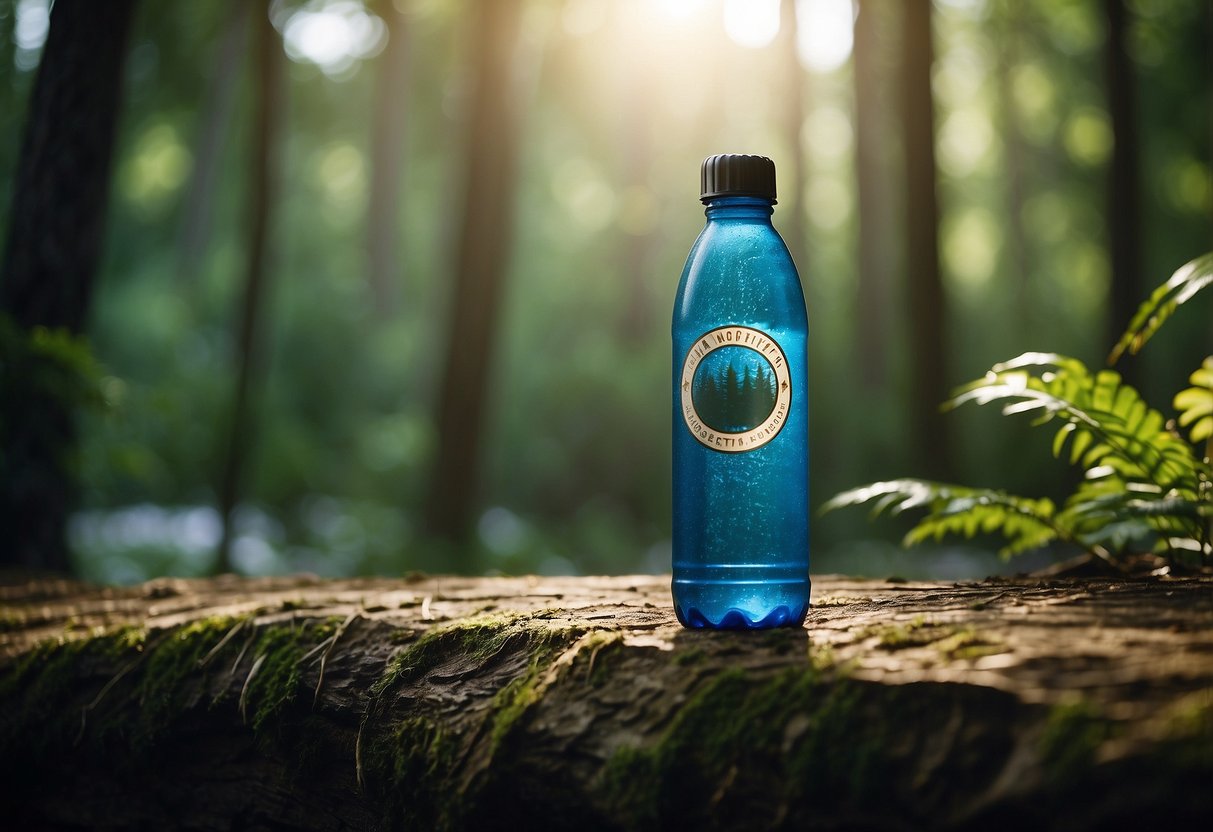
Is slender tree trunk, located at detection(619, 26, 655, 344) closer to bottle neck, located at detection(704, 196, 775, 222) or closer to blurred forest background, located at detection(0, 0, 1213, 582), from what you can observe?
blurred forest background, located at detection(0, 0, 1213, 582)

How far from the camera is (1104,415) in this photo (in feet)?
9.32

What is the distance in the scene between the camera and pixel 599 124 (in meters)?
25.8

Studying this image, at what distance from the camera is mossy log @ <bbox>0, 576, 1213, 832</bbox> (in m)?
1.45

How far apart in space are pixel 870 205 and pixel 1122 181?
7.18 metres

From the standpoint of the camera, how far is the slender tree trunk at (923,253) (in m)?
11.1

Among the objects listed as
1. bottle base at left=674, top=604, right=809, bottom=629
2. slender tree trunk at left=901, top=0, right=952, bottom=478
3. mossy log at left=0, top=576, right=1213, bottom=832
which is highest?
slender tree trunk at left=901, top=0, right=952, bottom=478

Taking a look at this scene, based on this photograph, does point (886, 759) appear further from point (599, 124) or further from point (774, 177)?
point (599, 124)

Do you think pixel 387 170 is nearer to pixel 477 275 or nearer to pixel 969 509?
pixel 477 275

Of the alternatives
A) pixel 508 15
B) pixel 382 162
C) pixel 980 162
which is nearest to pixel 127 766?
pixel 508 15

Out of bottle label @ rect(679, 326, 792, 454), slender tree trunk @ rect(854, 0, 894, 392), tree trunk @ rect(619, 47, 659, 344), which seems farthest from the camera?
tree trunk @ rect(619, 47, 659, 344)

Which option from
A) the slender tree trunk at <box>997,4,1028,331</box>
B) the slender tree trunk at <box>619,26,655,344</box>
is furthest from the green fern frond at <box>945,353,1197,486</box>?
the slender tree trunk at <box>619,26,655,344</box>

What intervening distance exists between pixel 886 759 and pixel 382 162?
22134 millimetres

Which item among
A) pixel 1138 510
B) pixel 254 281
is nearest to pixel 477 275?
pixel 254 281

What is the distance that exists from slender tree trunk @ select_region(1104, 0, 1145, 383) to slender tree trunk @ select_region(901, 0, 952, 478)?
223cm
